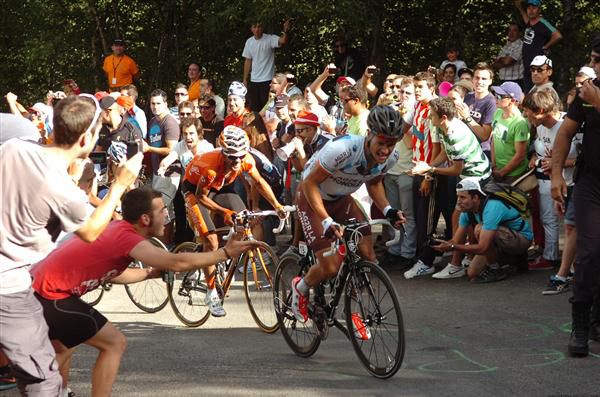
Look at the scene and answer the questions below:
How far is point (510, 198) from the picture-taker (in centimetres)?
984

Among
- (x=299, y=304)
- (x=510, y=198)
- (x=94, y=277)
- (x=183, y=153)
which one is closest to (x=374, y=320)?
(x=299, y=304)

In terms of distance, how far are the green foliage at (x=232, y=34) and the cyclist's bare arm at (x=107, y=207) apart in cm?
976

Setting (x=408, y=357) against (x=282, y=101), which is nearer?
(x=408, y=357)

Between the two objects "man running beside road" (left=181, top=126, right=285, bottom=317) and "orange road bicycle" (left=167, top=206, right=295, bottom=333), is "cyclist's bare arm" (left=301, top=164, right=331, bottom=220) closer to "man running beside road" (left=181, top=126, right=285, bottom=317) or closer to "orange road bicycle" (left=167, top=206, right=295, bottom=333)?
"orange road bicycle" (left=167, top=206, right=295, bottom=333)

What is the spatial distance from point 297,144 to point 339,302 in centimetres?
363

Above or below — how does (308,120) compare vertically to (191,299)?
above

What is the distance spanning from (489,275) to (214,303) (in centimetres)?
306

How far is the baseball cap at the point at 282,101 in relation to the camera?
12523 millimetres

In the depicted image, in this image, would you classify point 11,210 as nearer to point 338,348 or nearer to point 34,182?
point 34,182

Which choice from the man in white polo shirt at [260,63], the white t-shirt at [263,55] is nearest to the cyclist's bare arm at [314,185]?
the man in white polo shirt at [260,63]

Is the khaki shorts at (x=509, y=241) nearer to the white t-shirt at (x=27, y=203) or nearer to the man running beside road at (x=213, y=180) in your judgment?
the man running beside road at (x=213, y=180)

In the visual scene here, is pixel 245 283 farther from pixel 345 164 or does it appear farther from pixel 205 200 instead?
pixel 345 164

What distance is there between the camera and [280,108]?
1239 cm

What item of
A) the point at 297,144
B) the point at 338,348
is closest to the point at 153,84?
the point at 297,144
